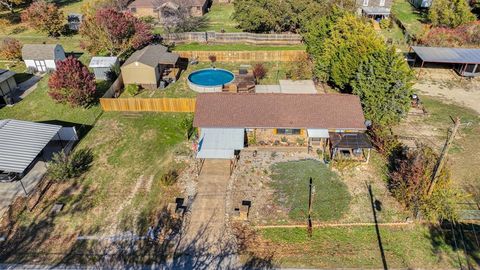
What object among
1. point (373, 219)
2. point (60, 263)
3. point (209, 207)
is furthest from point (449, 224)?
point (60, 263)

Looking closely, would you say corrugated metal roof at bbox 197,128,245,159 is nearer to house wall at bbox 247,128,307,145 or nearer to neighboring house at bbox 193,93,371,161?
neighboring house at bbox 193,93,371,161

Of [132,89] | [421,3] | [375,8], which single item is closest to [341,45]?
[132,89]

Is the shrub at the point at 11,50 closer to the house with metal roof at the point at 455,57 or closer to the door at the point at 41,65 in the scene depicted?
the door at the point at 41,65

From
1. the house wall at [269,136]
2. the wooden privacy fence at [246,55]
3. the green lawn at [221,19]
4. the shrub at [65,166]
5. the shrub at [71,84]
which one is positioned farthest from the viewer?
the green lawn at [221,19]

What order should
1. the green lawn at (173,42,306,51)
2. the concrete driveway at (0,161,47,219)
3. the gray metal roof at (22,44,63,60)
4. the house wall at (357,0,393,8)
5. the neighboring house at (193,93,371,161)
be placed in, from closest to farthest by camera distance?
the concrete driveway at (0,161,47,219) → the neighboring house at (193,93,371,161) → the gray metal roof at (22,44,63,60) → the green lawn at (173,42,306,51) → the house wall at (357,0,393,8)

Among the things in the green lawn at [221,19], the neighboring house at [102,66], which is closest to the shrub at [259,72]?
the green lawn at [221,19]

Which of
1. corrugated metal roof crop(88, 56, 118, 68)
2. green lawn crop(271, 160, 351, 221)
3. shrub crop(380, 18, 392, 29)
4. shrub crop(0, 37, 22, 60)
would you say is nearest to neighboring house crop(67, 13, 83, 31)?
shrub crop(0, 37, 22, 60)

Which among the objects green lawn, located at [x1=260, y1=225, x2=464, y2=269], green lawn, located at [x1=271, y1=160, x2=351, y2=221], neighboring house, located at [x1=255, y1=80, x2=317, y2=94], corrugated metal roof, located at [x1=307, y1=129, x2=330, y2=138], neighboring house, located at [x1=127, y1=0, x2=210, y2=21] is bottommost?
green lawn, located at [x1=260, y1=225, x2=464, y2=269]
